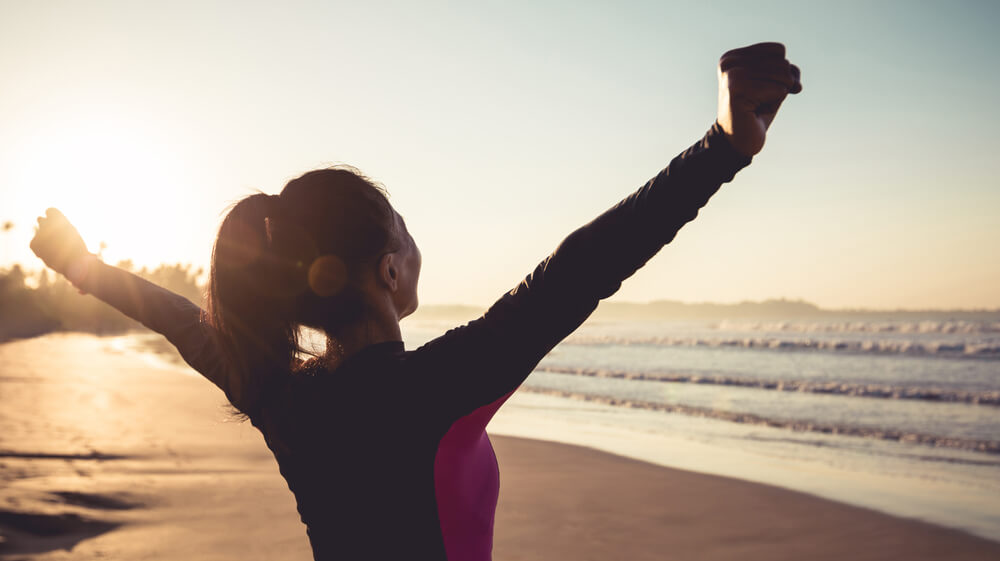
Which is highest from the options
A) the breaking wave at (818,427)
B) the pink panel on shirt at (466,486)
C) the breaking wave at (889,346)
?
the breaking wave at (889,346)

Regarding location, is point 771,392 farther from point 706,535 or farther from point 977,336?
point 977,336

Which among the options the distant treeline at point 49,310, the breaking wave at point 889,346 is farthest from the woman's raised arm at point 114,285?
the distant treeline at point 49,310

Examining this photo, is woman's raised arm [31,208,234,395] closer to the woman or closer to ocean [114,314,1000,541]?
the woman

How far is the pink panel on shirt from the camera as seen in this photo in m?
1.02

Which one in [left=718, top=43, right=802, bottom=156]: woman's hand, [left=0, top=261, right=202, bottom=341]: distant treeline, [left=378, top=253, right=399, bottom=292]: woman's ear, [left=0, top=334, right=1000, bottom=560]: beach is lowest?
[left=0, top=334, right=1000, bottom=560]: beach

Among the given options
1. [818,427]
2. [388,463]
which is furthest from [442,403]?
[818,427]

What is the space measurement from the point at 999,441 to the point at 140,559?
37.2 ft

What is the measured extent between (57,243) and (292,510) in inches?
166

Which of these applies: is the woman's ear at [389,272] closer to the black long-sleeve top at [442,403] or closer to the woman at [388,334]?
the woman at [388,334]

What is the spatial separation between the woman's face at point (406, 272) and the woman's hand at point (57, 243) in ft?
4.36

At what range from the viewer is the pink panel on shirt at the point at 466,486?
3.35ft

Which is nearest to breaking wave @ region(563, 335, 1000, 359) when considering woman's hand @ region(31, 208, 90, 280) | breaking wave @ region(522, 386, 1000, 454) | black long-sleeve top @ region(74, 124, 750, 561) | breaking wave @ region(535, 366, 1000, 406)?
breaking wave @ region(535, 366, 1000, 406)

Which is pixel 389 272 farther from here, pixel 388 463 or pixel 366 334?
pixel 388 463

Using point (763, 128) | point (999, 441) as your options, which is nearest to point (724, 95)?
point (763, 128)
